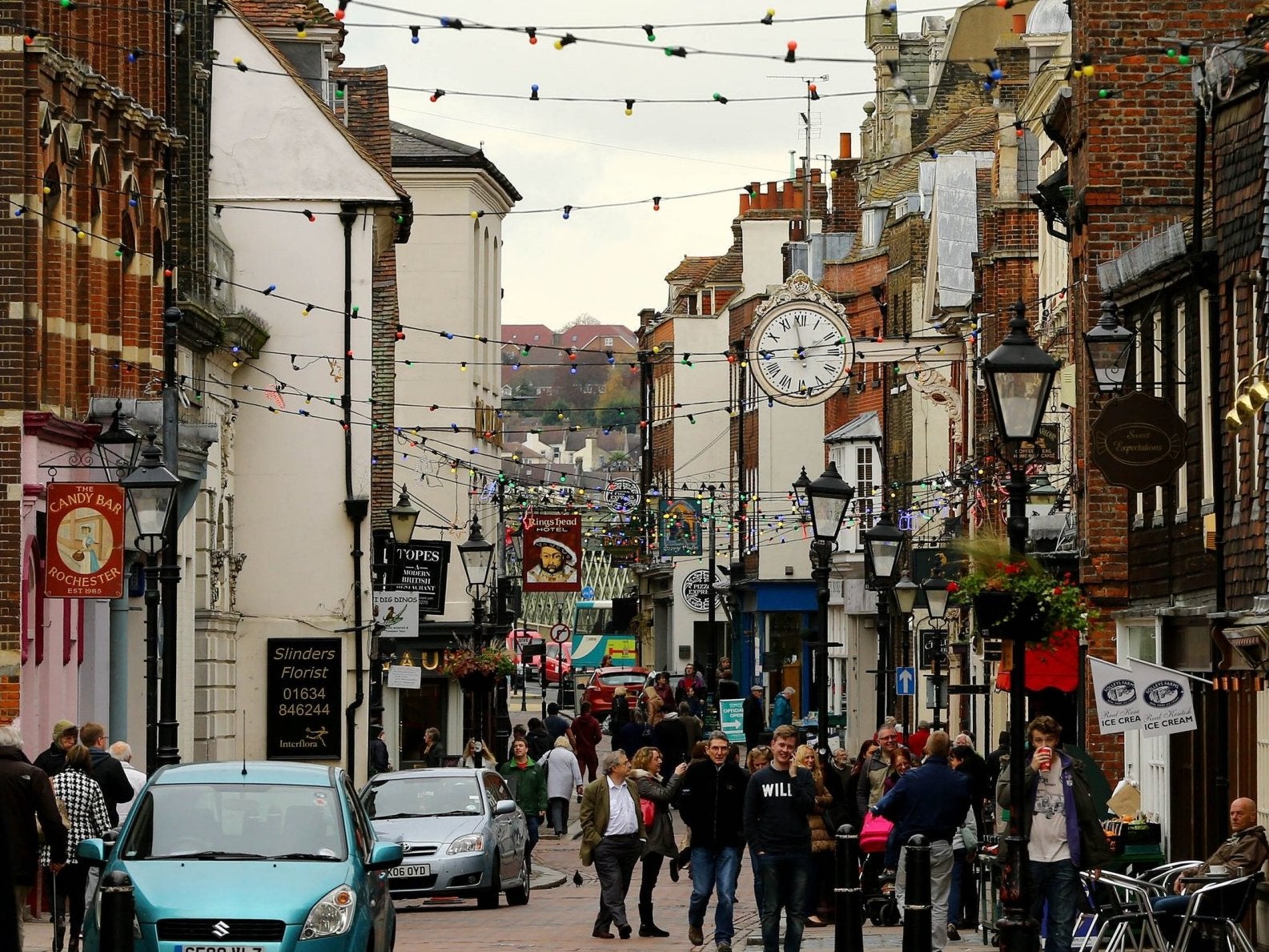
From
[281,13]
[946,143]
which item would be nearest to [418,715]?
[281,13]

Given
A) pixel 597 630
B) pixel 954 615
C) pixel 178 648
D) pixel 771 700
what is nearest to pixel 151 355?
pixel 178 648

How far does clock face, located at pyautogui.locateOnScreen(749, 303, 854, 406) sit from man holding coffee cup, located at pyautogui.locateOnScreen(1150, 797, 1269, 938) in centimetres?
2518

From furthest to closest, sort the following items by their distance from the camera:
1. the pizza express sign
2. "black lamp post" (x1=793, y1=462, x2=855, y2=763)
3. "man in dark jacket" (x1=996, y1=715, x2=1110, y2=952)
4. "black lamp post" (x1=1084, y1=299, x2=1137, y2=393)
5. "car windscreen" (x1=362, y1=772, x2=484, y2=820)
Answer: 1. the pizza express sign
2. "car windscreen" (x1=362, y1=772, x2=484, y2=820)
3. "black lamp post" (x1=793, y1=462, x2=855, y2=763)
4. "black lamp post" (x1=1084, y1=299, x2=1137, y2=393)
5. "man in dark jacket" (x1=996, y1=715, x2=1110, y2=952)

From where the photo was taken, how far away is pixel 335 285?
41.2 metres

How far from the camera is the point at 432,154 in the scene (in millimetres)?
58000

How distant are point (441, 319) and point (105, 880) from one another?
43423 mm

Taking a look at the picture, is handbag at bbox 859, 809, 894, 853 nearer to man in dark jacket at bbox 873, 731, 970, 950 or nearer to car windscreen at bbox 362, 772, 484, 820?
man in dark jacket at bbox 873, 731, 970, 950

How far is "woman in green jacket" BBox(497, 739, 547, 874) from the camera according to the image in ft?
113

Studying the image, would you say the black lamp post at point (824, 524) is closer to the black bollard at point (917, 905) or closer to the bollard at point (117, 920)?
the black bollard at point (917, 905)

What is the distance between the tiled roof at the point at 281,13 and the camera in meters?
43.8

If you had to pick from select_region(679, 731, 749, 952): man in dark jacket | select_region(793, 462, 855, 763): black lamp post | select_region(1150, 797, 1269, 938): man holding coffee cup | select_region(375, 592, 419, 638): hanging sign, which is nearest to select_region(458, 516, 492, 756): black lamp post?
select_region(375, 592, 419, 638): hanging sign

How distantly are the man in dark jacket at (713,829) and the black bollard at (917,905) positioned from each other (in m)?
4.70

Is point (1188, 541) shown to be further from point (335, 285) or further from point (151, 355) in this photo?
point (335, 285)

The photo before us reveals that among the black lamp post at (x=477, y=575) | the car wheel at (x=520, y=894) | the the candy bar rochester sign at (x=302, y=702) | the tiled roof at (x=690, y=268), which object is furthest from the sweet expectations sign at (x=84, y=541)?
the tiled roof at (x=690, y=268)
